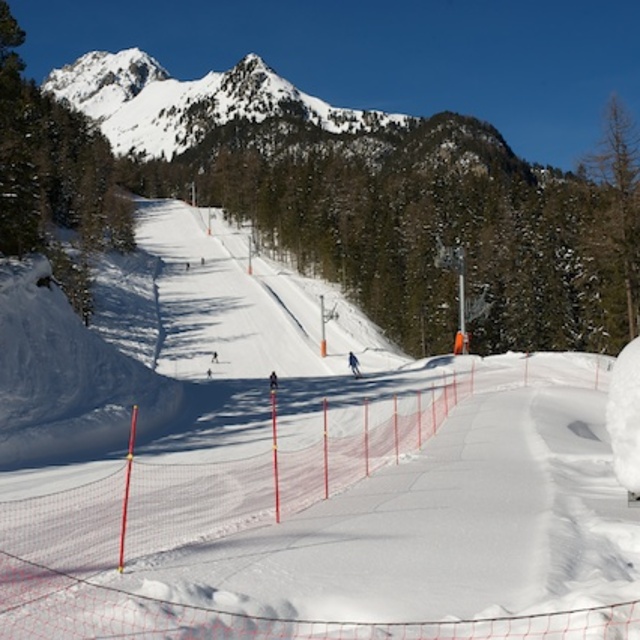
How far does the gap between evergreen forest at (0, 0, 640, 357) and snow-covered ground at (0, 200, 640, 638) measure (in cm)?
554

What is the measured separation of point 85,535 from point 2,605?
316 centimetres

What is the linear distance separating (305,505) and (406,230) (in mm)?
64726

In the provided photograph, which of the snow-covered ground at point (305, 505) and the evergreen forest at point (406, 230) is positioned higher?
the evergreen forest at point (406, 230)

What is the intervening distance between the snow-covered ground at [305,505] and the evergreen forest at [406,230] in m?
5.54

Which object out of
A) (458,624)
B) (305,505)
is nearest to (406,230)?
(305,505)

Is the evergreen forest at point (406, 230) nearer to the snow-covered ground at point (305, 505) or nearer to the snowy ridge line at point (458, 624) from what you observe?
the snow-covered ground at point (305, 505)

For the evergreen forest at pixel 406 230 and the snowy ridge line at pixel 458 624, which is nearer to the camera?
the snowy ridge line at pixel 458 624

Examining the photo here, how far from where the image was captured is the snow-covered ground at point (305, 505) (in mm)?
5883

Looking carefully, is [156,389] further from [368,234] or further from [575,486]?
[368,234]

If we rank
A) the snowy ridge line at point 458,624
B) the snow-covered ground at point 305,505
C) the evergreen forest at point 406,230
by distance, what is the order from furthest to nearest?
the evergreen forest at point 406,230 < the snow-covered ground at point 305,505 < the snowy ridge line at point 458,624

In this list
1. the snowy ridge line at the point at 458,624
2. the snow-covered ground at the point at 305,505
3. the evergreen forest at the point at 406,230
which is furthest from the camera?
the evergreen forest at the point at 406,230

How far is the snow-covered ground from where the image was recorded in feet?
19.3

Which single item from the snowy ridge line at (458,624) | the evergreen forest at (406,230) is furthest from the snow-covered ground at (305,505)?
the evergreen forest at (406,230)

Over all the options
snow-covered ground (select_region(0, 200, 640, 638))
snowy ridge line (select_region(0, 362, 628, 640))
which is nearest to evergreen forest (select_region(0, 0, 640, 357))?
snow-covered ground (select_region(0, 200, 640, 638))
